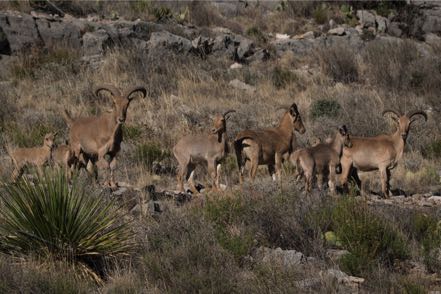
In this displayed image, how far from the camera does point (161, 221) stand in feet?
37.4

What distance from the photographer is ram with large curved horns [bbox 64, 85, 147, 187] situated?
15.1 meters

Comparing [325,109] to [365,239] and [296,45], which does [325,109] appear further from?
[365,239]

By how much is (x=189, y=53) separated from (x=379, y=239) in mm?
18739

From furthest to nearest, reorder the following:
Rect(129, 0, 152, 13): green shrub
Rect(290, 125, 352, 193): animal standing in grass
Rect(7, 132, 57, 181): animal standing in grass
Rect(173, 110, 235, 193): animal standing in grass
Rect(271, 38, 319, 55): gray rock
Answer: Rect(129, 0, 152, 13): green shrub, Rect(271, 38, 319, 55): gray rock, Rect(7, 132, 57, 181): animal standing in grass, Rect(173, 110, 235, 193): animal standing in grass, Rect(290, 125, 352, 193): animal standing in grass

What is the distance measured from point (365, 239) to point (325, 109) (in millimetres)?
11627

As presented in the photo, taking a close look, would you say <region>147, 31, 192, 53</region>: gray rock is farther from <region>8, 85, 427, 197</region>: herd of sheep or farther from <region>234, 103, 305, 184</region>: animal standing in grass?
<region>8, 85, 427, 197</region>: herd of sheep

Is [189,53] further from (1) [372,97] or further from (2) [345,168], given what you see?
(2) [345,168]

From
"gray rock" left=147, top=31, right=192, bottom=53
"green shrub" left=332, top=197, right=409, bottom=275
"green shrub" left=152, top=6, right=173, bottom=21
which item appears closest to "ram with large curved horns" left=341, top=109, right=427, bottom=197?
"green shrub" left=332, top=197, right=409, bottom=275

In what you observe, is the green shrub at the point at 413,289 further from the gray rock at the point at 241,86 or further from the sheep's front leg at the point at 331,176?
the gray rock at the point at 241,86

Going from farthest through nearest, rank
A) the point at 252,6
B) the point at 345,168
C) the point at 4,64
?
1. the point at 252,6
2. the point at 4,64
3. the point at 345,168

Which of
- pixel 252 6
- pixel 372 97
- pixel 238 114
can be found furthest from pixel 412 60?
pixel 252 6

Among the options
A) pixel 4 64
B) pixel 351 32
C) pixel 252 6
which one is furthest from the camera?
pixel 252 6

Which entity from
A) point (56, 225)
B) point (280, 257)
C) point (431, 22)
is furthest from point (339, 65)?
point (56, 225)

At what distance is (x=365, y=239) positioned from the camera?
10758 mm
